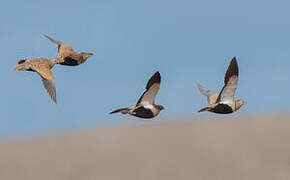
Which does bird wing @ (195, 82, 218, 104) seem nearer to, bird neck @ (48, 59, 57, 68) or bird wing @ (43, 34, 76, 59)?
bird wing @ (43, 34, 76, 59)

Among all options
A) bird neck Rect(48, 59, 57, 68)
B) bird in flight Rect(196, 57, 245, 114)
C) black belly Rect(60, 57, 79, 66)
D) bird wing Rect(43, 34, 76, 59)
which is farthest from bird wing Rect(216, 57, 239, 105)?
bird wing Rect(43, 34, 76, 59)

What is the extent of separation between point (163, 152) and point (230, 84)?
147 ft

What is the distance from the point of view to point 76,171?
6900cm

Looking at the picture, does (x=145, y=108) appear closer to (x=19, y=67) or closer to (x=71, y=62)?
(x=71, y=62)

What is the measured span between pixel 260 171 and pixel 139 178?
30.7ft

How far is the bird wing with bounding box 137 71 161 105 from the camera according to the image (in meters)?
25.8

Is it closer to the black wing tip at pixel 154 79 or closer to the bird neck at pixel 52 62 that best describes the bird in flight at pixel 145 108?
the black wing tip at pixel 154 79

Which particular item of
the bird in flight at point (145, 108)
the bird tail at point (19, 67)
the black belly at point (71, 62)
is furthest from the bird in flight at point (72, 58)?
the bird in flight at point (145, 108)

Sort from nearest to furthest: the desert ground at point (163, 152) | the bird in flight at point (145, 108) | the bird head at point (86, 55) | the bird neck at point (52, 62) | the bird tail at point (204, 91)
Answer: the bird in flight at point (145, 108) < the bird neck at point (52, 62) < the bird head at point (86, 55) < the bird tail at point (204, 91) < the desert ground at point (163, 152)

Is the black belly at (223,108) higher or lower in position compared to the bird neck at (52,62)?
lower

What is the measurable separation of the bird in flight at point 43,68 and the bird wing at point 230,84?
5310 millimetres

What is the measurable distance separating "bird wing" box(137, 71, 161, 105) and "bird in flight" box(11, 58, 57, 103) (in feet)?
9.62

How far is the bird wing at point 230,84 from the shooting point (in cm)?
2627

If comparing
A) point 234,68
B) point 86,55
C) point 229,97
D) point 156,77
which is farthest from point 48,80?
point 234,68
